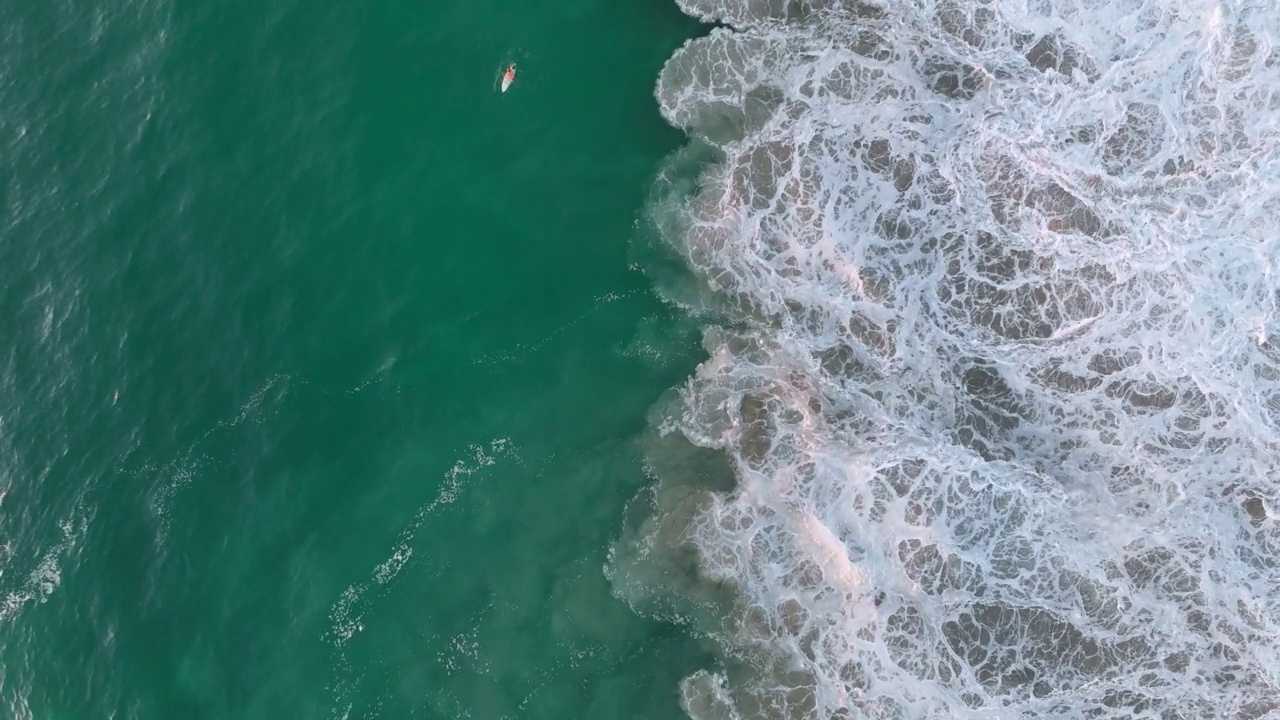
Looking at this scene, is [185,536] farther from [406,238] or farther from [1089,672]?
[1089,672]

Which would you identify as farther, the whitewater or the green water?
the green water

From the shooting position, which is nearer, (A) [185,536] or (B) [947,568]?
(B) [947,568]

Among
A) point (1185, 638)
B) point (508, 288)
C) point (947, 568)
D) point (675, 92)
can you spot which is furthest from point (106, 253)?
point (1185, 638)

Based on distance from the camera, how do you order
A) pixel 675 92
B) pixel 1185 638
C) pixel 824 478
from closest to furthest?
pixel 1185 638
pixel 824 478
pixel 675 92

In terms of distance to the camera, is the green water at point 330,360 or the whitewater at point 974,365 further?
the green water at point 330,360
